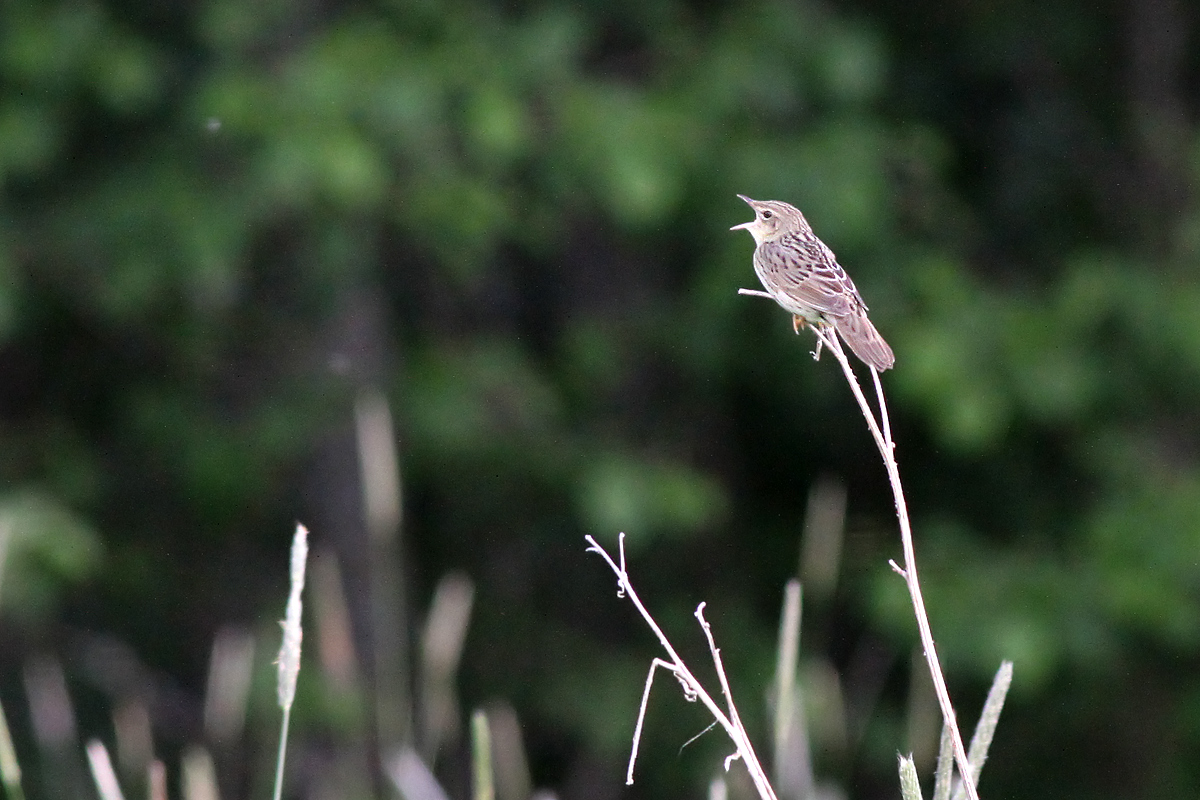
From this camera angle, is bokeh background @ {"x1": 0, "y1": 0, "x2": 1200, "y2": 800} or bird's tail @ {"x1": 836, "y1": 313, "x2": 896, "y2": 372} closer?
bird's tail @ {"x1": 836, "y1": 313, "x2": 896, "y2": 372}

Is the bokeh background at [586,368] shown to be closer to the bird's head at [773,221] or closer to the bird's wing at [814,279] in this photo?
the bird's head at [773,221]

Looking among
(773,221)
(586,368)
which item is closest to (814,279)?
(773,221)

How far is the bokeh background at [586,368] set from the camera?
620 centimetres

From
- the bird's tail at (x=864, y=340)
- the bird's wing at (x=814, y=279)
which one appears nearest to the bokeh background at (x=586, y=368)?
the bird's wing at (x=814, y=279)

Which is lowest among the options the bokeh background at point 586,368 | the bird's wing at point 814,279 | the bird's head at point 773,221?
the bokeh background at point 586,368

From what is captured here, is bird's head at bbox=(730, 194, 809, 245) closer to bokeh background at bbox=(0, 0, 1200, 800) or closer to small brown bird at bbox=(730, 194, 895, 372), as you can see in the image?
small brown bird at bbox=(730, 194, 895, 372)

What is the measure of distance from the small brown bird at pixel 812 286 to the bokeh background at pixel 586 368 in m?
2.36

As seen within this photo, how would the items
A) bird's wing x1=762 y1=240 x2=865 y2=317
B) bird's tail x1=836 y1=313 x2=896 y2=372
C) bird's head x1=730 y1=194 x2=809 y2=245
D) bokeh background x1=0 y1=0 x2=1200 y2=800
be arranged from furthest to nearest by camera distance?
bokeh background x1=0 y1=0 x2=1200 y2=800, bird's head x1=730 y1=194 x2=809 y2=245, bird's wing x1=762 y1=240 x2=865 y2=317, bird's tail x1=836 y1=313 x2=896 y2=372

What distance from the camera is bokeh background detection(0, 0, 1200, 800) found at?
6199mm

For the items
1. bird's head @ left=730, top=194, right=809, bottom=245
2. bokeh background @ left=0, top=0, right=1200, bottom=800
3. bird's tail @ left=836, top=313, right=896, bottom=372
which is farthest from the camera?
bokeh background @ left=0, top=0, right=1200, bottom=800

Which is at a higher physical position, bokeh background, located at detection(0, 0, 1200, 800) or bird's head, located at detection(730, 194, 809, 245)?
bird's head, located at detection(730, 194, 809, 245)

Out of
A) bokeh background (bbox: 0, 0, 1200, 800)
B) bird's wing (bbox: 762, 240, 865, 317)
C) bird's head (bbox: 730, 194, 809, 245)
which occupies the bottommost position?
bokeh background (bbox: 0, 0, 1200, 800)

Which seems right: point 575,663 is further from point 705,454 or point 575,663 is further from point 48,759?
point 48,759

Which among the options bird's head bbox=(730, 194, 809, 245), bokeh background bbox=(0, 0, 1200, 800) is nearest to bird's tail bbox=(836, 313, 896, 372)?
bird's head bbox=(730, 194, 809, 245)
